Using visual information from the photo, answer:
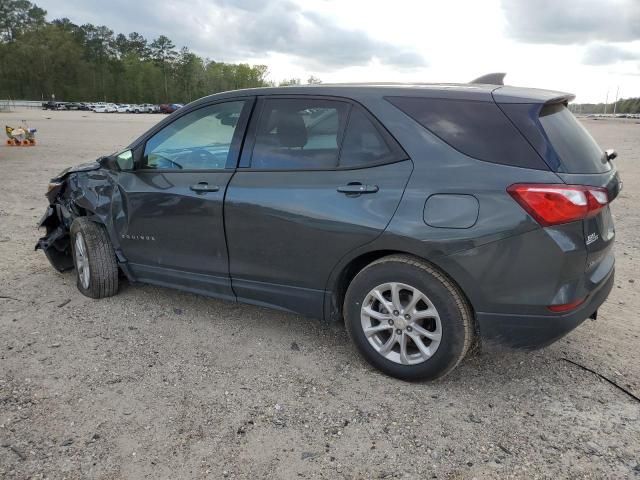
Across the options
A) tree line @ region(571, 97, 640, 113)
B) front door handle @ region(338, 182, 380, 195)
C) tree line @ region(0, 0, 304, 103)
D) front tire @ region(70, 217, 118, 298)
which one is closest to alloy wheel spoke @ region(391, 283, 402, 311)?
front door handle @ region(338, 182, 380, 195)

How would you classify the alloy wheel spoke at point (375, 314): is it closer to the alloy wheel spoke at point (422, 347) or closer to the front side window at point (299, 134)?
the alloy wheel spoke at point (422, 347)

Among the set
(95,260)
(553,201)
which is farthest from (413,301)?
(95,260)

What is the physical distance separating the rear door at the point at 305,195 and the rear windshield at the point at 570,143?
0.80m

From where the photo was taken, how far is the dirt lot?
2.63 m

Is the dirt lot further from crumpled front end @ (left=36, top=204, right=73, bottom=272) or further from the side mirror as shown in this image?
the side mirror

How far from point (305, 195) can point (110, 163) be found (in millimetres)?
2006

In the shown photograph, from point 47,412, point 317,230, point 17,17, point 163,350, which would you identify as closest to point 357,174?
point 317,230

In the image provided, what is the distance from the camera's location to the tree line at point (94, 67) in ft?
344

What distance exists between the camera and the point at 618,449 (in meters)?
2.71

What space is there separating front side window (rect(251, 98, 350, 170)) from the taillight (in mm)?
1125

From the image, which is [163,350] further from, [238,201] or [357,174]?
[357,174]

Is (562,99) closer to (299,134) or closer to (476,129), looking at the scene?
(476,129)

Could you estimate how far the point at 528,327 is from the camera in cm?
292

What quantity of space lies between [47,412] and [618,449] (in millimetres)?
3012
